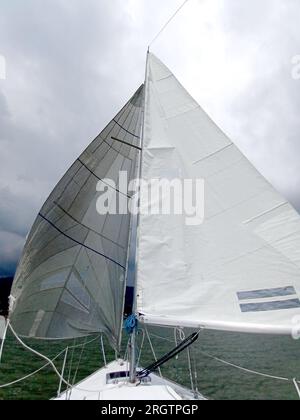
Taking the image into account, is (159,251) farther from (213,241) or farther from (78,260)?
(78,260)

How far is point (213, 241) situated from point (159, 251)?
1.09m

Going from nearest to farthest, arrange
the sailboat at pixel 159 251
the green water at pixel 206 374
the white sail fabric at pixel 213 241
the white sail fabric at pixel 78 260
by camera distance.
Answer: the white sail fabric at pixel 213 241, the sailboat at pixel 159 251, the white sail fabric at pixel 78 260, the green water at pixel 206 374

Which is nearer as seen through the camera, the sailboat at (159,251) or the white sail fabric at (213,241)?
the white sail fabric at (213,241)

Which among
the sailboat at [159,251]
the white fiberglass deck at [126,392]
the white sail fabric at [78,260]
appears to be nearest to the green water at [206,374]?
the white fiberglass deck at [126,392]

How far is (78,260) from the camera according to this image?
→ 7.94 meters

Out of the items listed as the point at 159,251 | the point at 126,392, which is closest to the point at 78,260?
the point at 159,251

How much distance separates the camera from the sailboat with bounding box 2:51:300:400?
19.3 feet

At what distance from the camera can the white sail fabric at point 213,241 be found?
18.8 feet

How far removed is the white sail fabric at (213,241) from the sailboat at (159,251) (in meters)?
0.02

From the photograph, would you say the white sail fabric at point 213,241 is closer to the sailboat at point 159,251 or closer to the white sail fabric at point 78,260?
the sailboat at point 159,251

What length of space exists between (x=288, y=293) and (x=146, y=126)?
4527mm
